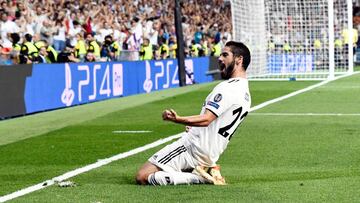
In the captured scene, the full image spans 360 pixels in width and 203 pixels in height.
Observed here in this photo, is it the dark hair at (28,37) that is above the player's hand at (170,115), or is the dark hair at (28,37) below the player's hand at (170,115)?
above

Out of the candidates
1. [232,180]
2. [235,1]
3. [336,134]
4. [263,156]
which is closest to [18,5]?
[235,1]

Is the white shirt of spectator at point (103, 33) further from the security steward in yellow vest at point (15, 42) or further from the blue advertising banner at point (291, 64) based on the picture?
the security steward in yellow vest at point (15, 42)

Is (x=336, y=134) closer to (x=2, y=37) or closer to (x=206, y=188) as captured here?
(x=206, y=188)

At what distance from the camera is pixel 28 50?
77.4 feet

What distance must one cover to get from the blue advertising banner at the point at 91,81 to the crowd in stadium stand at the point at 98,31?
1.03 meters

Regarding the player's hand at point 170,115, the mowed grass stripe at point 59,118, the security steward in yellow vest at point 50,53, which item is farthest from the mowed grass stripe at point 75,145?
the security steward in yellow vest at point 50,53

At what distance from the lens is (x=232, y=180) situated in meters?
10.6

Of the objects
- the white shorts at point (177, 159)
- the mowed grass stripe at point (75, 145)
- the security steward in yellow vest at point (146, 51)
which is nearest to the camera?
the white shorts at point (177, 159)

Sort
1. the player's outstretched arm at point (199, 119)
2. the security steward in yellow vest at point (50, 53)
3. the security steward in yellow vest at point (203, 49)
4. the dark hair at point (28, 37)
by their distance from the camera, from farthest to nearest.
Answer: the security steward in yellow vest at point (203, 49) < the security steward in yellow vest at point (50, 53) < the dark hair at point (28, 37) < the player's outstretched arm at point (199, 119)

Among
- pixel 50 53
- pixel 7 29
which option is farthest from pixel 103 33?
pixel 7 29

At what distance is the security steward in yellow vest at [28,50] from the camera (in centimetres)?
2316

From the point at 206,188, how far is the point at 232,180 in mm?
810

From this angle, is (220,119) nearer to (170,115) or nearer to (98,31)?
(170,115)

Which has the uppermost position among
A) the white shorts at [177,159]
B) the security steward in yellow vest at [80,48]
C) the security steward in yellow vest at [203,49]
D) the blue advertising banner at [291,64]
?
the security steward in yellow vest at [80,48]
